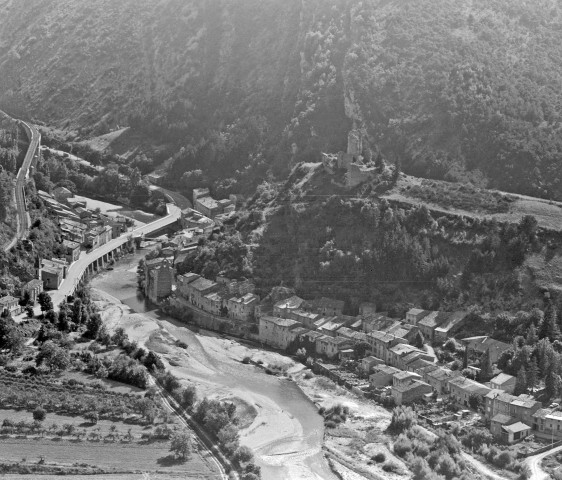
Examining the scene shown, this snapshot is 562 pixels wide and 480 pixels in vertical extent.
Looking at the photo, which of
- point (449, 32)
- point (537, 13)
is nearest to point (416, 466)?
point (449, 32)

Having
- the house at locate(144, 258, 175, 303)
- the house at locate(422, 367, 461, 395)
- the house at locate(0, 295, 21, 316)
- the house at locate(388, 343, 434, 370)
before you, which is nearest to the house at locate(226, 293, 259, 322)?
the house at locate(144, 258, 175, 303)

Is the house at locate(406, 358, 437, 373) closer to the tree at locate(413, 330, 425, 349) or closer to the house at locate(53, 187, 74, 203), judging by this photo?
the tree at locate(413, 330, 425, 349)

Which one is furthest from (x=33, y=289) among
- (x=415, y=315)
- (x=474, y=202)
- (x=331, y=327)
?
(x=474, y=202)

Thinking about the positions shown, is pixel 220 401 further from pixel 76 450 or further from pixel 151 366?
pixel 76 450

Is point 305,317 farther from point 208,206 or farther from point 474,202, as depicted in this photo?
point 208,206

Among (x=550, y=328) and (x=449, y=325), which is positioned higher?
(x=550, y=328)
